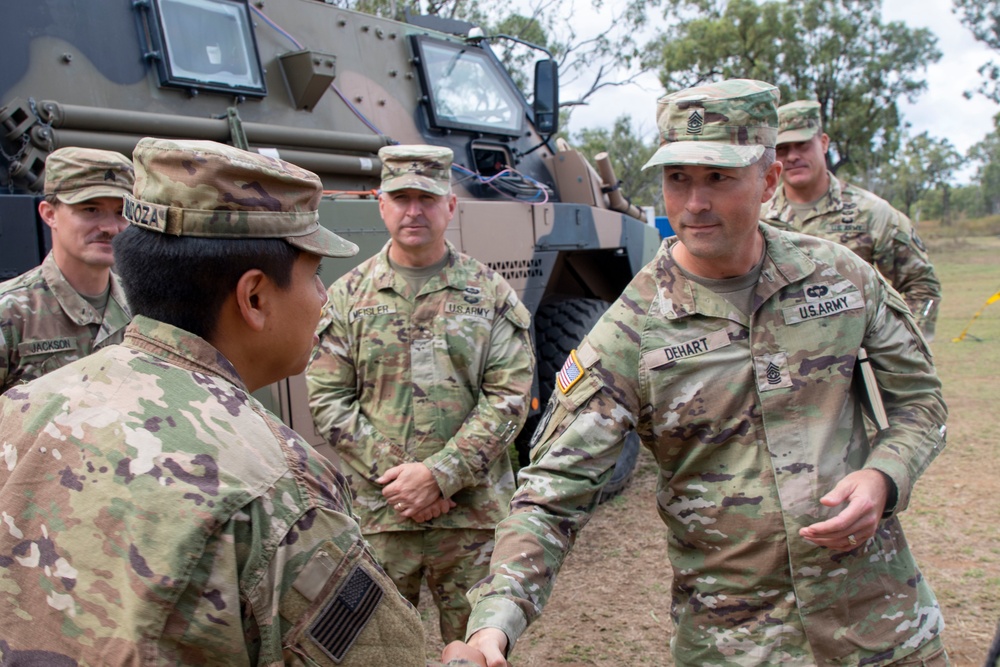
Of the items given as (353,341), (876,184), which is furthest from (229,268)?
(876,184)

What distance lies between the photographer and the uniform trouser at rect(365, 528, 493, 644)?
10.1 ft

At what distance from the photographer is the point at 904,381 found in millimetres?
2100

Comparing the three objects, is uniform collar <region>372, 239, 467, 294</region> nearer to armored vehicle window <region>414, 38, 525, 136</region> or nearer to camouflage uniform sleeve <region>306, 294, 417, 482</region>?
camouflage uniform sleeve <region>306, 294, 417, 482</region>

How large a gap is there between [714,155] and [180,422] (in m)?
1.28

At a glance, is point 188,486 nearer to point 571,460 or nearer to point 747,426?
point 571,460

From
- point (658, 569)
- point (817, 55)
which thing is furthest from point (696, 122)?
point (817, 55)

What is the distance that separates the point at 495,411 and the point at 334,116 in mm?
2532

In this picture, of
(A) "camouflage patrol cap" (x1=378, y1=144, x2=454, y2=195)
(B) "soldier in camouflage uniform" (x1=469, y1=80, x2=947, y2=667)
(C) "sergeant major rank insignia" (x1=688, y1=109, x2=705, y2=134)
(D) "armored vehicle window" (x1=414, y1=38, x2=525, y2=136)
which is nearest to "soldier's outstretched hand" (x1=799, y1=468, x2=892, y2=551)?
(B) "soldier in camouflage uniform" (x1=469, y1=80, x2=947, y2=667)

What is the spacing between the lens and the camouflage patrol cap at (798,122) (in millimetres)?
4156

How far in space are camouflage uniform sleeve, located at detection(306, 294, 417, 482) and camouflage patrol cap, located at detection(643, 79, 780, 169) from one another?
1517 millimetres

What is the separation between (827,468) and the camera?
1961 mm

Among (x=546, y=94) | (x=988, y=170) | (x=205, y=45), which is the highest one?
(x=205, y=45)

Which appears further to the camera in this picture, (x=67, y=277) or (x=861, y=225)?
(x=861, y=225)

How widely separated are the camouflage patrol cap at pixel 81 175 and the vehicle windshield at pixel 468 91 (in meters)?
2.85
